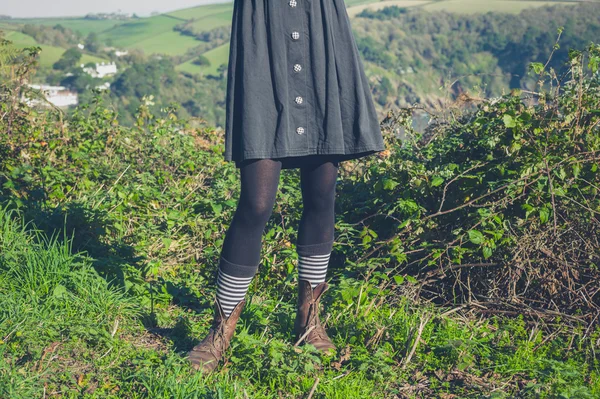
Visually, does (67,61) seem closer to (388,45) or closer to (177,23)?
(388,45)

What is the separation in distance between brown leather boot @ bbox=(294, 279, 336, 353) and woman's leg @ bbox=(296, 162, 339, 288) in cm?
3

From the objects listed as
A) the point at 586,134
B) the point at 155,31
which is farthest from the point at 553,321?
the point at 155,31

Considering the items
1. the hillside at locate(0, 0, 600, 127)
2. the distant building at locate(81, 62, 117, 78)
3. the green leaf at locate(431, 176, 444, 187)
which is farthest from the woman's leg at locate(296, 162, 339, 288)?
the distant building at locate(81, 62, 117, 78)

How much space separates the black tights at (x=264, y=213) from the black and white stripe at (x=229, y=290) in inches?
1.1

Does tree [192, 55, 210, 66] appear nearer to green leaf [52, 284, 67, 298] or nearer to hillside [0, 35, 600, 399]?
hillside [0, 35, 600, 399]

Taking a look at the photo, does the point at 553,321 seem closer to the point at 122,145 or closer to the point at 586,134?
the point at 586,134

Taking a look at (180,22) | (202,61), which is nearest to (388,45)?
(202,61)

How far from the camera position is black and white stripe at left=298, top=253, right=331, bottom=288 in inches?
111

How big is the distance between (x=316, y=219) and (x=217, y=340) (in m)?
0.64

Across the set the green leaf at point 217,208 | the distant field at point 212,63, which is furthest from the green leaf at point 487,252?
the distant field at point 212,63

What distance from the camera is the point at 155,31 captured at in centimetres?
6769

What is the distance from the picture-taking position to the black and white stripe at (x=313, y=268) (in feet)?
9.22

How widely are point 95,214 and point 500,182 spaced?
2.42 m

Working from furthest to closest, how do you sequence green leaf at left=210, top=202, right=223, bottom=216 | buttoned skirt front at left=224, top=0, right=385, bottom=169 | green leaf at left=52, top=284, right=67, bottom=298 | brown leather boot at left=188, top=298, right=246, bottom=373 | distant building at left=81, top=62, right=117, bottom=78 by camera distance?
distant building at left=81, top=62, right=117, bottom=78 → green leaf at left=210, top=202, right=223, bottom=216 → green leaf at left=52, top=284, right=67, bottom=298 → brown leather boot at left=188, top=298, right=246, bottom=373 → buttoned skirt front at left=224, top=0, right=385, bottom=169
